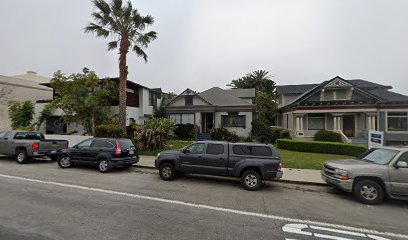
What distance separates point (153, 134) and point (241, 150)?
27.9 feet

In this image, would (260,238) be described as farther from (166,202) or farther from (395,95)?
(395,95)

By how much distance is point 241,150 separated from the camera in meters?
8.17

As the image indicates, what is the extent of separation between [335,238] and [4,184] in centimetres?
1063

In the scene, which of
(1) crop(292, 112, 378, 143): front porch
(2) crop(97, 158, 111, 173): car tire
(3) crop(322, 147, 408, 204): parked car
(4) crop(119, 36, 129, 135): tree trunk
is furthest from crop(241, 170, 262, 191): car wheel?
(1) crop(292, 112, 378, 143): front porch

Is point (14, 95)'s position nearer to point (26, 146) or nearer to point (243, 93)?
point (26, 146)

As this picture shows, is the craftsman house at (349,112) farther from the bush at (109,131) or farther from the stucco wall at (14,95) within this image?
the stucco wall at (14,95)

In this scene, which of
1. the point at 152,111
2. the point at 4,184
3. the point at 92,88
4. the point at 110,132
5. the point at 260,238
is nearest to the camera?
the point at 260,238

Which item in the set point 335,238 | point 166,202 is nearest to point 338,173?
point 335,238

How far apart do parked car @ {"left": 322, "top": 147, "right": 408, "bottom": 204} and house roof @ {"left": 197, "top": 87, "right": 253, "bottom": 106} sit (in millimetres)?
16928

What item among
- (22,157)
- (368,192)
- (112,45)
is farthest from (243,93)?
(22,157)

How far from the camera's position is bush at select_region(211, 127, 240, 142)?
21230 millimetres

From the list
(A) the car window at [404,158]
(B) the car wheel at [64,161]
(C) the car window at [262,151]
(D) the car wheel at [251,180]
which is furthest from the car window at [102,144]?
(A) the car window at [404,158]

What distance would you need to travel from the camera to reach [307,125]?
23781mm

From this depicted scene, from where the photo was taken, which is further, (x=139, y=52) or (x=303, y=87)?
(x=303, y=87)
